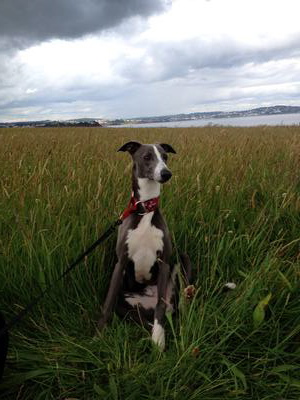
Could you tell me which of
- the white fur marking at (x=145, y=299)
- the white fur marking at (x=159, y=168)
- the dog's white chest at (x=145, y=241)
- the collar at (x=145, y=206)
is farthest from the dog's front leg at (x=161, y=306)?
the white fur marking at (x=159, y=168)

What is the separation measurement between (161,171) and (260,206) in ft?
5.75

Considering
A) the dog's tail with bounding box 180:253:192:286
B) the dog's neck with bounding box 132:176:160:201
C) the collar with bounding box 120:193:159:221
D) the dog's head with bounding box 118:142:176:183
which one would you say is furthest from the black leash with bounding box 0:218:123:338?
the dog's tail with bounding box 180:253:192:286

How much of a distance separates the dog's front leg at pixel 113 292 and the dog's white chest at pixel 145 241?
3.8 inches

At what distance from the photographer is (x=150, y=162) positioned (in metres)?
2.92

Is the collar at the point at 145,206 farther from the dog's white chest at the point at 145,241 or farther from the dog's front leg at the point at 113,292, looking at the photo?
the dog's front leg at the point at 113,292

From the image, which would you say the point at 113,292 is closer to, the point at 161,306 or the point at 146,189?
the point at 161,306

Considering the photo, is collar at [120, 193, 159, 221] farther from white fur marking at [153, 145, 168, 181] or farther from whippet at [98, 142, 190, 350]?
white fur marking at [153, 145, 168, 181]

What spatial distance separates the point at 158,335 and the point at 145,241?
772 mm

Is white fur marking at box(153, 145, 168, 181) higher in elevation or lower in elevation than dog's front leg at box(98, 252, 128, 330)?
higher

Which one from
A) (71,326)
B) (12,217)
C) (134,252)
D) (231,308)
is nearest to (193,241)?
(134,252)

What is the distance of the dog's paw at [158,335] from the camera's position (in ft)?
7.66

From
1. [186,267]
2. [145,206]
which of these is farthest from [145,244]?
[186,267]

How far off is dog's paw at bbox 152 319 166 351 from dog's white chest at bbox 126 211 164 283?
58cm

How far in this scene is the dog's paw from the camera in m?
2.33
